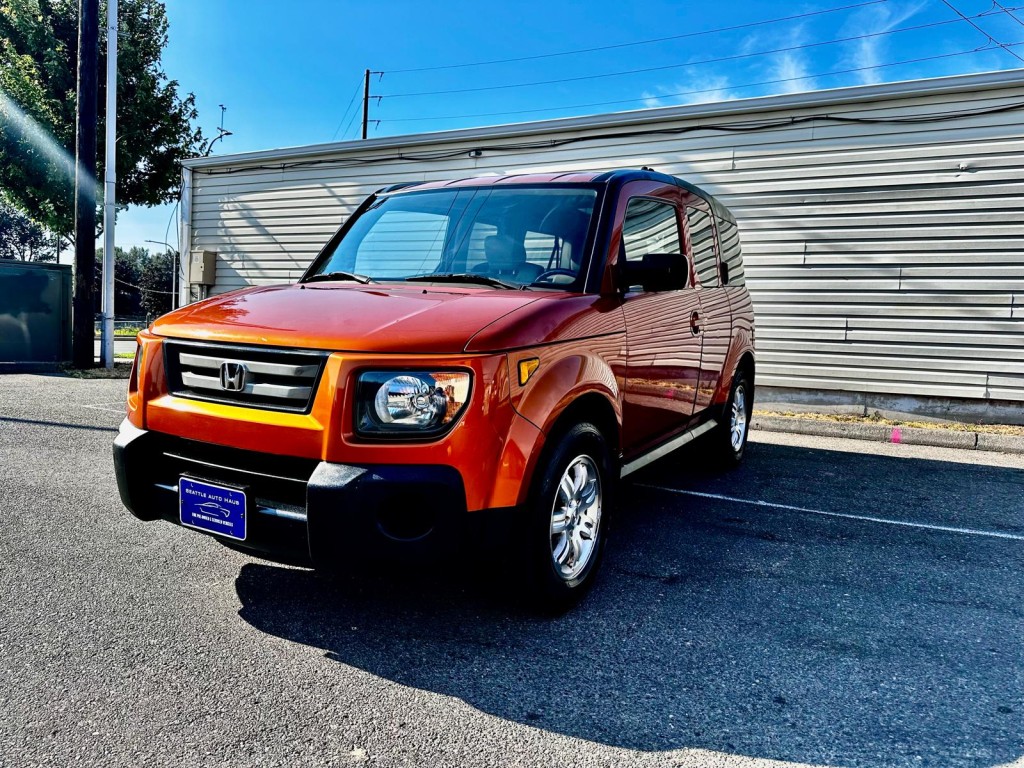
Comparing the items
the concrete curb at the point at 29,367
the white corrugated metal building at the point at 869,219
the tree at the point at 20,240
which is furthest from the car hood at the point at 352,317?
the tree at the point at 20,240

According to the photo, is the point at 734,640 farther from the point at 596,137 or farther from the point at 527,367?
the point at 596,137

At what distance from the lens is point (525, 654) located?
2.80 meters

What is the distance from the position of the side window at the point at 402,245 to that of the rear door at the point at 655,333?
3.04 feet

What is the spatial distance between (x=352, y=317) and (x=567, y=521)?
1192 millimetres

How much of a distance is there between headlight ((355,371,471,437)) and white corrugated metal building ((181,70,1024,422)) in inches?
300

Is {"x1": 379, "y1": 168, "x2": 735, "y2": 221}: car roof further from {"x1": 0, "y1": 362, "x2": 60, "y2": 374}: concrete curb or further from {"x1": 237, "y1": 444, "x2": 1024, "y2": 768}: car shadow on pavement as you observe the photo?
{"x1": 0, "y1": 362, "x2": 60, "y2": 374}: concrete curb

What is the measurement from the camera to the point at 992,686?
2.65m

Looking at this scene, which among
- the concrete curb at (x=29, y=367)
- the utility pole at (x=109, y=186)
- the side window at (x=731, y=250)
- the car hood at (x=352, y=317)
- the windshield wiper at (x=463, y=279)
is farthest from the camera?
the utility pole at (x=109, y=186)

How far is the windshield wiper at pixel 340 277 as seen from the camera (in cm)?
371

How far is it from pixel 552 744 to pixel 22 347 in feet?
43.3

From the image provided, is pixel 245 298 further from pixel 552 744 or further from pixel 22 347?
pixel 22 347

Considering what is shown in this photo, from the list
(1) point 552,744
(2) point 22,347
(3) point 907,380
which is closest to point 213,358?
(1) point 552,744

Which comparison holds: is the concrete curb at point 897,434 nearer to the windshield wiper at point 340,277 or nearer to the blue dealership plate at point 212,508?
the windshield wiper at point 340,277

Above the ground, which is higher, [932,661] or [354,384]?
[354,384]
